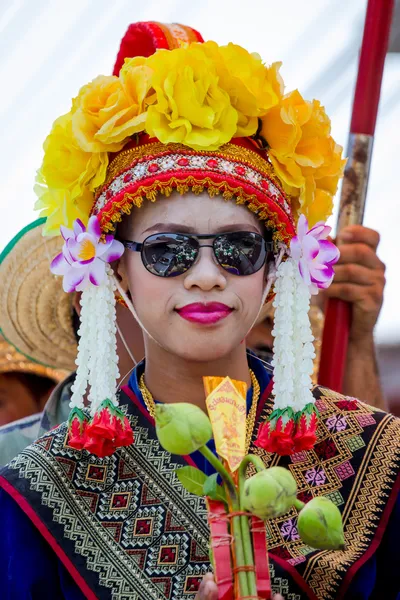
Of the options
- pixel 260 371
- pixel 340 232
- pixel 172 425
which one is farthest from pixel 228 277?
pixel 340 232

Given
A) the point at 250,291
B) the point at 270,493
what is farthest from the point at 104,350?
the point at 270,493

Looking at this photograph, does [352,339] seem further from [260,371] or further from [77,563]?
[77,563]

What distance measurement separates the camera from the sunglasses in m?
2.82

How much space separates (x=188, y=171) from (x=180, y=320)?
0.37 metres

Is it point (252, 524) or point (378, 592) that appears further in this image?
point (378, 592)

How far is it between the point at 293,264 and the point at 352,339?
3.96ft

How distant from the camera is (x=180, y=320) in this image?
2.85 meters

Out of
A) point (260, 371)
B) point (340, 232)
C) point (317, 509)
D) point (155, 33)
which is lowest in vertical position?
point (317, 509)

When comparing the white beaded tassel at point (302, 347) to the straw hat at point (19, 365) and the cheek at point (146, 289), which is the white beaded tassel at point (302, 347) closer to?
the cheek at point (146, 289)

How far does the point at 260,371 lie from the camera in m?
3.25

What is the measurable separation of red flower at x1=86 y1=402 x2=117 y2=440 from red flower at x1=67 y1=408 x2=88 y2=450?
26 millimetres

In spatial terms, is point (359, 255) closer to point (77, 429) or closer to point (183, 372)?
point (183, 372)

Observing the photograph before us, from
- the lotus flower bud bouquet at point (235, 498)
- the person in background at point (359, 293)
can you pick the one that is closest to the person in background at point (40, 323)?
the person in background at point (359, 293)

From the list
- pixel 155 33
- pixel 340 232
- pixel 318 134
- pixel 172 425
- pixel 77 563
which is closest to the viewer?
pixel 172 425
